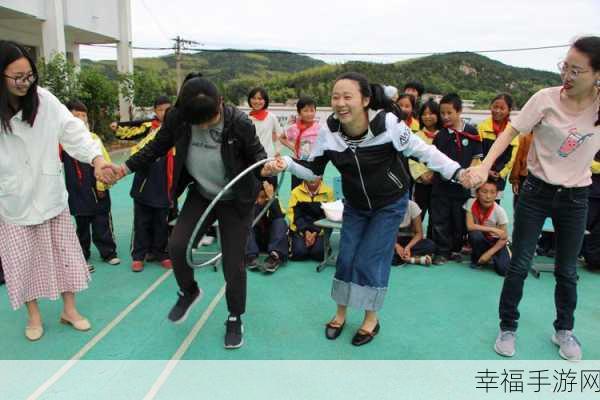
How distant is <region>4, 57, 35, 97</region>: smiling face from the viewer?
2957 millimetres

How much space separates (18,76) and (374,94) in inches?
88.9

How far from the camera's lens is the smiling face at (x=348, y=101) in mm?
2973

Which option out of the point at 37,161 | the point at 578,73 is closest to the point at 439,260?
the point at 578,73

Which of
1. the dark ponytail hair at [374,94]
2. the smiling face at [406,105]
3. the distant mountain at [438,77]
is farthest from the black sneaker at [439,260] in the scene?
the distant mountain at [438,77]

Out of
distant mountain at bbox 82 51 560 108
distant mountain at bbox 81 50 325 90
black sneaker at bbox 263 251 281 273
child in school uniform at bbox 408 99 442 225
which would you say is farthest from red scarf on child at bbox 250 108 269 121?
distant mountain at bbox 81 50 325 90

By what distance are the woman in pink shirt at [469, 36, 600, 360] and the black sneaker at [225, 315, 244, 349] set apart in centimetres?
178

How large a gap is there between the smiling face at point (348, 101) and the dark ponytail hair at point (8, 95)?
1947 mm

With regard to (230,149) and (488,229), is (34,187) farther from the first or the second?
(488,229)

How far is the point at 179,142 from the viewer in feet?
10.1

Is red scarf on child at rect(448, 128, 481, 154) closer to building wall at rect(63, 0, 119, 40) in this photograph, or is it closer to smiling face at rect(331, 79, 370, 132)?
smiling face at rect(331, 79, 370, 132)

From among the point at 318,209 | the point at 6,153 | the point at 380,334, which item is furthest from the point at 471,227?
the point at 6,153

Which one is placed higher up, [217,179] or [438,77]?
[438,77]

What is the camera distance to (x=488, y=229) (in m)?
4.89
